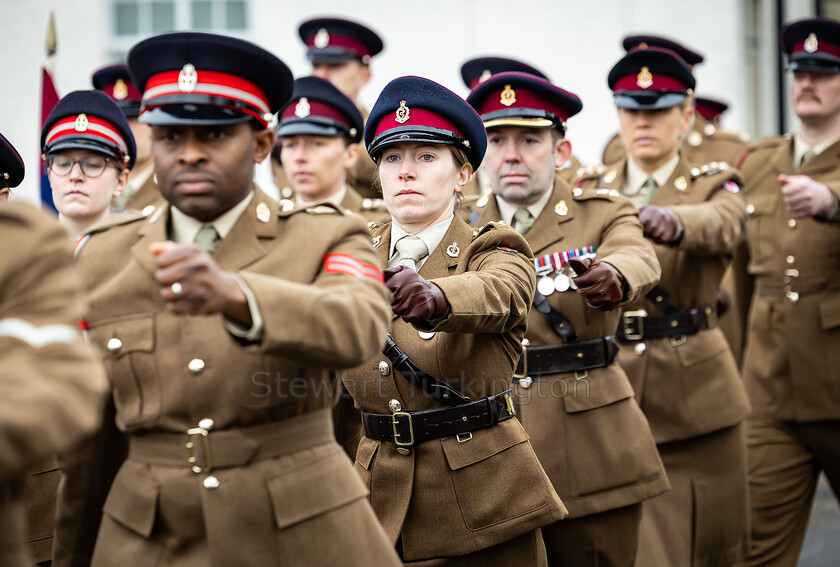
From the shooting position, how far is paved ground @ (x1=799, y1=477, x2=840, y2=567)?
711 cm

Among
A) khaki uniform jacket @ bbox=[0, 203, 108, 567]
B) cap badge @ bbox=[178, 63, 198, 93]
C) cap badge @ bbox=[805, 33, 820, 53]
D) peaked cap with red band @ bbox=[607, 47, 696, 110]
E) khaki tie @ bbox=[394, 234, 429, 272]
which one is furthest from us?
cap badge @ bbox=[805, 33, 820, 53]

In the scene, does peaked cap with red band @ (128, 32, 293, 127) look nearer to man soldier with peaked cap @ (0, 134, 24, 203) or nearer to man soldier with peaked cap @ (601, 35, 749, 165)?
man soldier with peaked cap @ (0, 134, 24, 203)

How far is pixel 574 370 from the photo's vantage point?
15.7ft

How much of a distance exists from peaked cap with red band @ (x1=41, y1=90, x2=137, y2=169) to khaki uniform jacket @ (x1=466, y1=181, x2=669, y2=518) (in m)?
1.87

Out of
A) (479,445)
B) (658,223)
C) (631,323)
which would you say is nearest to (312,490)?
(479,445)

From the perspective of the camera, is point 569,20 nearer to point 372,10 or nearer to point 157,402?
point 372,10

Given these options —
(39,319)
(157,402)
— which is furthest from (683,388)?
(39,319)

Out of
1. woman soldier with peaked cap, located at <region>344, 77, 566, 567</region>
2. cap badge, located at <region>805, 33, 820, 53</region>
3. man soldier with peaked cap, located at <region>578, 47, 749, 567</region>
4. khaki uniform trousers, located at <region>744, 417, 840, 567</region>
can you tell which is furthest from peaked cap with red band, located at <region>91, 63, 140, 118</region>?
khaki uniform trousers, located at <region>744, 417, 840, 567</region>

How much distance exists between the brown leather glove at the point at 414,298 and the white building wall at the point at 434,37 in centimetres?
827

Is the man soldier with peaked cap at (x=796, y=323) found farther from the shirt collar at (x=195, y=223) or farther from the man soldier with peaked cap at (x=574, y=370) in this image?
the shirt collar at (x=195, y=223)

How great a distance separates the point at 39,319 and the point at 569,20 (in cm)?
1043

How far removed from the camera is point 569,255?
480cm

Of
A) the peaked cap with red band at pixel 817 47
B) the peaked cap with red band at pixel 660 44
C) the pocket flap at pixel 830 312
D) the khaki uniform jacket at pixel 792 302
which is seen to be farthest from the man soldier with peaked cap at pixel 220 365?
the peaked cap with red band at pixel 660 44

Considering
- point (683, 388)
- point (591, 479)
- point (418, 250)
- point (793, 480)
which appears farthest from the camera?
point (793, 480)
